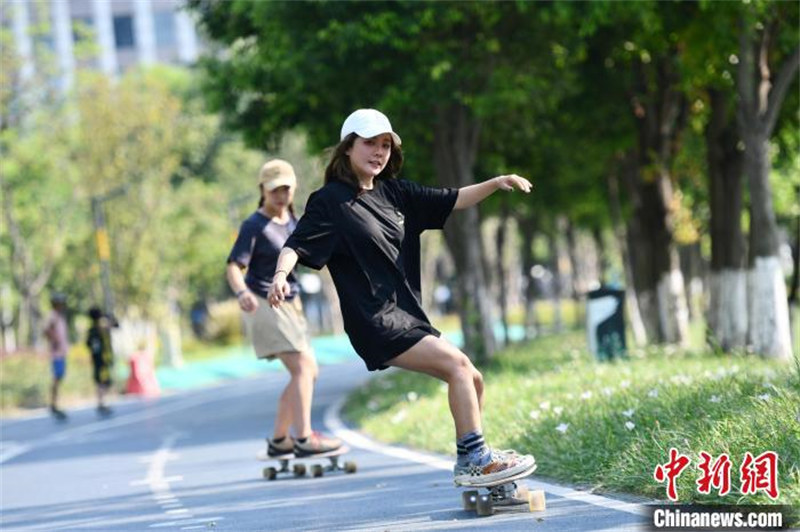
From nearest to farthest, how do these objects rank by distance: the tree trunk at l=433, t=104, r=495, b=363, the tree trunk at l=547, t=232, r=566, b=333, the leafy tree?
the leafy tree, the tree trunk at l=433, t=104, r=495, b=363, the tree trunk at l=547, t=232, r=566, b=333

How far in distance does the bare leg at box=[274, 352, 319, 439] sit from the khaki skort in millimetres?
76

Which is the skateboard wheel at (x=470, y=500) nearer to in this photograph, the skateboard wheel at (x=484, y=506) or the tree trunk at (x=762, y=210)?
the skateboard wheel at (x=484, y=506)

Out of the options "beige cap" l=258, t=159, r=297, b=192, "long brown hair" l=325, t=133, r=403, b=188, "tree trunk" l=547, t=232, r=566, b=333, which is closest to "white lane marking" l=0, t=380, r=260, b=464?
"beige cap" l=258, t=159, r=297, b=192

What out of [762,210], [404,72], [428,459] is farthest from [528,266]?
[428,459]

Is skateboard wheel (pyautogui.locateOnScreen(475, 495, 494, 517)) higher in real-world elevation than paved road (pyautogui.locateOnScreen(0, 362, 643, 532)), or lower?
higher

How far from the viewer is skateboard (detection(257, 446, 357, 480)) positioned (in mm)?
11398

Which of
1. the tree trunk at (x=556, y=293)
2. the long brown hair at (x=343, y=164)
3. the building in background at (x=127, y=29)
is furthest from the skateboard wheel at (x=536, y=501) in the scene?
the building in background at (x=127, y=29)

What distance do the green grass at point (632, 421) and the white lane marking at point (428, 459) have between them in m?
0.17

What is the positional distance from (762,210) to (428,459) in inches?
312

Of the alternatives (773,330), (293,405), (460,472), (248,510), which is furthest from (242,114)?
(460,472)

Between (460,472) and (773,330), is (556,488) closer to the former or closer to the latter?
(460,472)

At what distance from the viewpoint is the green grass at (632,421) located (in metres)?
7.99

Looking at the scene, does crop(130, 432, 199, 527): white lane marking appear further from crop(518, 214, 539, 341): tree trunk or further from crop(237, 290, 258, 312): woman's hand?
crop(518, 214, 539, 341): tree trunk

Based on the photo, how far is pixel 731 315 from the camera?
21797 millimetres
